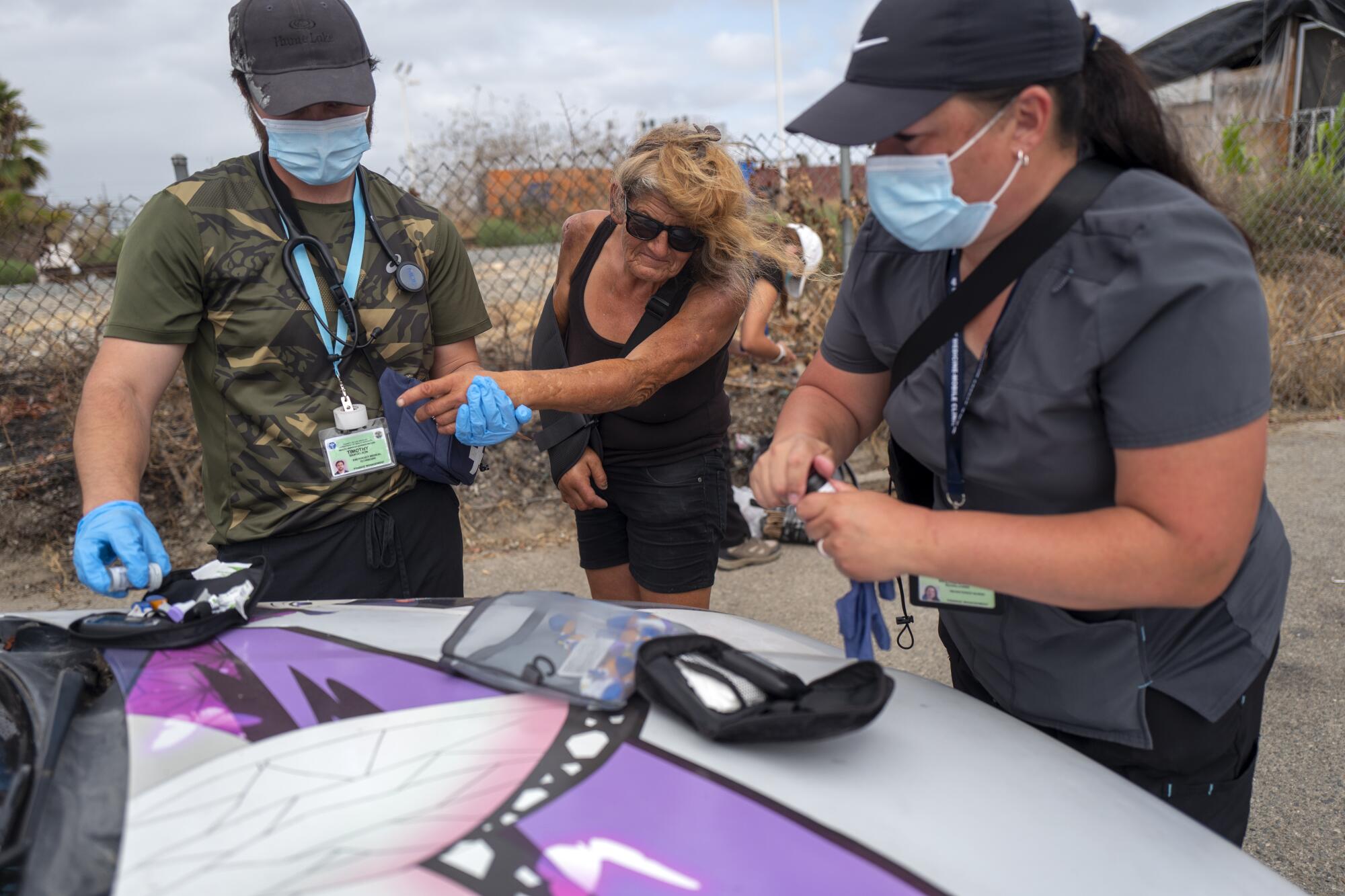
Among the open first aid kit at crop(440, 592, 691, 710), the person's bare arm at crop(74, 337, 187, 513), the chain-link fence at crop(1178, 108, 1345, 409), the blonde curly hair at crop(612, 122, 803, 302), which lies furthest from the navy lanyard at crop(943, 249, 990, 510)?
the chain-link fence at crop(1178, 108, 1345, 409)

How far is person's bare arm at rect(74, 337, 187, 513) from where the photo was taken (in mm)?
1977

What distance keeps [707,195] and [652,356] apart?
1.47 ft

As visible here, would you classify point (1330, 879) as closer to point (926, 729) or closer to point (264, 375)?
point (926, 729)

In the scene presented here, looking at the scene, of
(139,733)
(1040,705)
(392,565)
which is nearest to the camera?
(139,733)

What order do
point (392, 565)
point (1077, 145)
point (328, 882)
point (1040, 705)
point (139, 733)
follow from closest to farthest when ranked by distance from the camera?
point (328, 882) < point (139, 733) < point (1077, 145) < point (1040, 705) < point (392, 565)

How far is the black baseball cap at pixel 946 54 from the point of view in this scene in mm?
1298

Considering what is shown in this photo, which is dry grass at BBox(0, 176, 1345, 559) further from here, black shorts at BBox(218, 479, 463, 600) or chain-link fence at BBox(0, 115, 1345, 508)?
black shorts at BBox(218, 479, 463, 600)

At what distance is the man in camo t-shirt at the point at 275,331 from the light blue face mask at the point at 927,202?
1.27 m

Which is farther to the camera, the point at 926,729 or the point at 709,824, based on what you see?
the point at 926,729

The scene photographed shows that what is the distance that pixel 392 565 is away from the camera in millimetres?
2346

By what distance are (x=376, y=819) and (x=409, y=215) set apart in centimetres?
167

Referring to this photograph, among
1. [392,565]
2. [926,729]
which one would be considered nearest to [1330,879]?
[926,729]

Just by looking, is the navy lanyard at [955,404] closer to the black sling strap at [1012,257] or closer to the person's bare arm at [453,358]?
the black sling strap at [1012,257]

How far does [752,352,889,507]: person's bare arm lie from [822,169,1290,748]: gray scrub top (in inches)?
1.9
